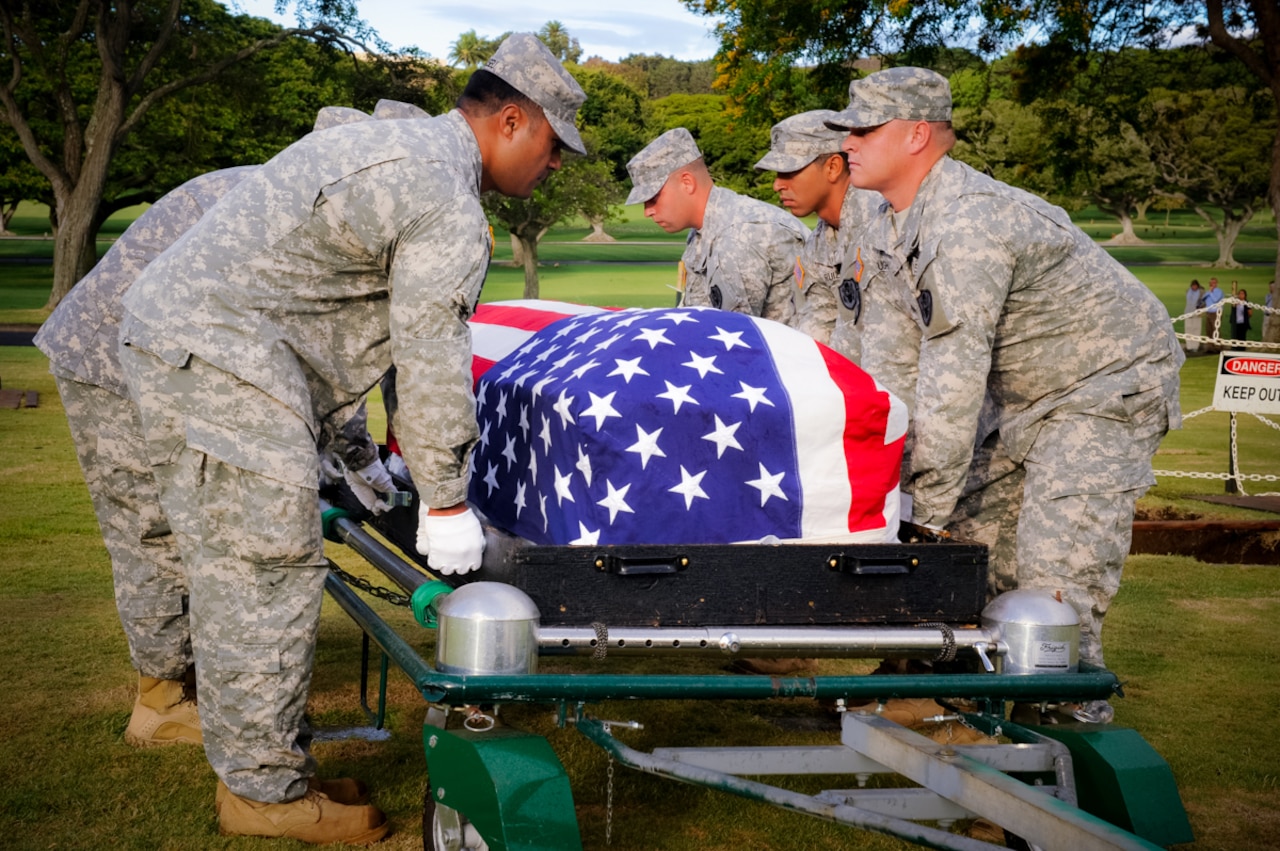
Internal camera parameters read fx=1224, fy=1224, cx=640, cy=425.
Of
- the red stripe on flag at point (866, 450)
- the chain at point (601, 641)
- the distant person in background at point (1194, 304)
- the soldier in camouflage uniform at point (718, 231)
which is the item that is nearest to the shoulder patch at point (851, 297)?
the soldier in camouflage uniform at point (718, 231)

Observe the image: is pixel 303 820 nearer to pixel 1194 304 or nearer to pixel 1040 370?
pixel 1040 370

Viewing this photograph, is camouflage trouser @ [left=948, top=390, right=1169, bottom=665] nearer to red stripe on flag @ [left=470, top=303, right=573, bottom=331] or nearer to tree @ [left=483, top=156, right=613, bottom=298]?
red stripe on flag @ [left=470, top=303, right=573, bottom=331]

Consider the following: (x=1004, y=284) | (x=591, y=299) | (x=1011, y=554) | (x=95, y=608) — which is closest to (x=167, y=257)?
(x=1004, y=284)

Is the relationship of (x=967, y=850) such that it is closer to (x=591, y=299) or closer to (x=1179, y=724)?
(x=1179, y=724)

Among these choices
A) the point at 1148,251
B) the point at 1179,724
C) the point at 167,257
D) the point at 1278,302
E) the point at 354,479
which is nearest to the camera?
the point at 167,257

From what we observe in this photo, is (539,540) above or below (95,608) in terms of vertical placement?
above

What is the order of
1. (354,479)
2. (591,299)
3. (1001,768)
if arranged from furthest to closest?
1. (591,299)
2. (354,479)
3. (1001,768)

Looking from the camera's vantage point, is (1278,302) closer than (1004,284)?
No

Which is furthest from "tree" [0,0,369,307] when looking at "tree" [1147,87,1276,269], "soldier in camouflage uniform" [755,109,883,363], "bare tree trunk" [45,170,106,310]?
"tree" [1147,87,1276,269]

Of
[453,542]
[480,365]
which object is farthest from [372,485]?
[453,542]

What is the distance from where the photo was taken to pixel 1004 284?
3432mm

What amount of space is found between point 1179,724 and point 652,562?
2769 mm

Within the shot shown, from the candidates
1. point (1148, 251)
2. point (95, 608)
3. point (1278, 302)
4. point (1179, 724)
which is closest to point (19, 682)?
point (95, 608)

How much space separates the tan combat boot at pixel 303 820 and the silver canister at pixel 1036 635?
1.73m
